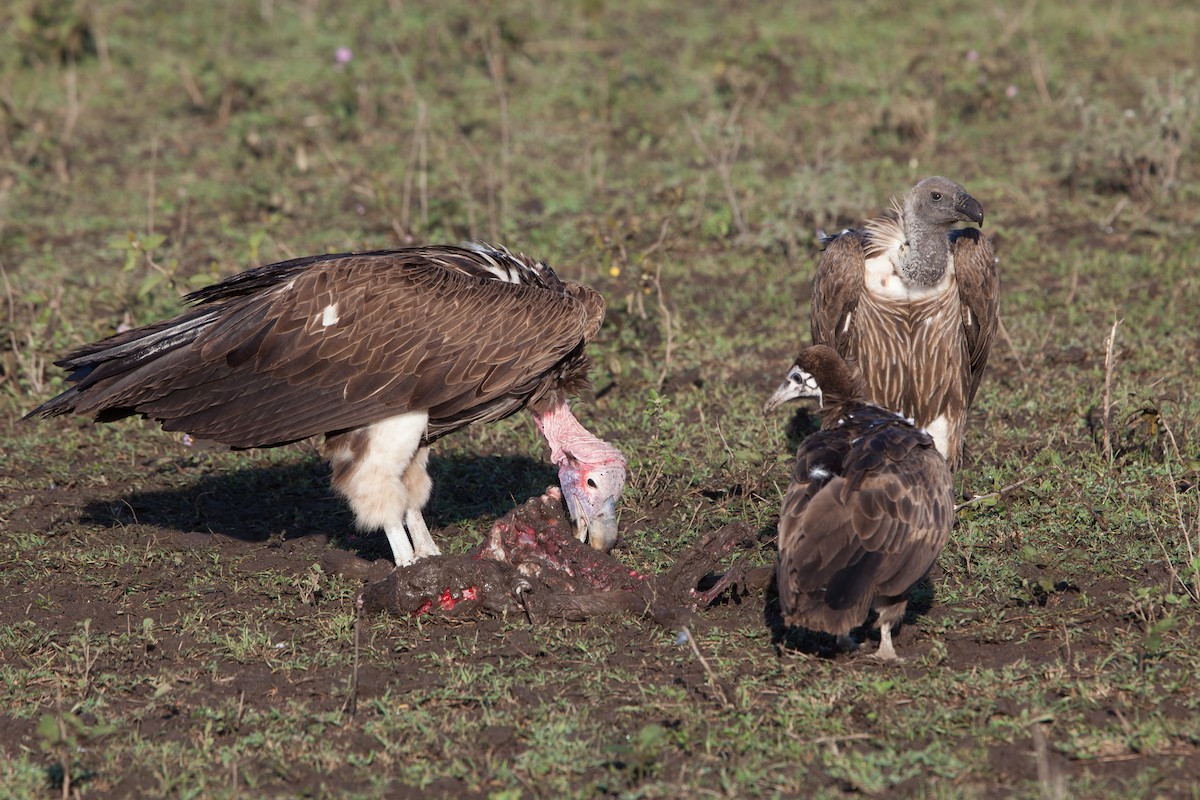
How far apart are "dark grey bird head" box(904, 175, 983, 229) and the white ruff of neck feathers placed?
5.43ft

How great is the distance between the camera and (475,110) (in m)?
11.1

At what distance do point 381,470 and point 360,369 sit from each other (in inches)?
16.5

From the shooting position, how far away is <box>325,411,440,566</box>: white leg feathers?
5.57 meters

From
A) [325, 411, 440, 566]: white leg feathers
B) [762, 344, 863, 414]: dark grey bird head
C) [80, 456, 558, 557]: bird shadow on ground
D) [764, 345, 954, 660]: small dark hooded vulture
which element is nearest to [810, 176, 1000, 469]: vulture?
[762, 344, 863, 414]: dark grey bird head

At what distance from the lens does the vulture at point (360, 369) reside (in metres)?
5.56

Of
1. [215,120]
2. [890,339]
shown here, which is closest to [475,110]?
[215,120]

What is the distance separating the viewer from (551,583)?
5.22m

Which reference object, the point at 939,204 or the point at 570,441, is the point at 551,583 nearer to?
the point at 570,441

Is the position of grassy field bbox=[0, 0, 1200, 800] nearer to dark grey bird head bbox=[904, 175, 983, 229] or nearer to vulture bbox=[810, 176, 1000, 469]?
vulture bbox=[810, 176, 1000, 469]

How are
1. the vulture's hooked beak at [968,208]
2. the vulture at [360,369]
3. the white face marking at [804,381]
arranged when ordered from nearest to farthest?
the white face marking at [804,381], the vulture at [360,369], the vulture's hooked beak at [968,208]

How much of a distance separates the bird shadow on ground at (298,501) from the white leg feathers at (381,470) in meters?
0.50

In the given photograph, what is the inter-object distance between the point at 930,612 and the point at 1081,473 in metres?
1.50

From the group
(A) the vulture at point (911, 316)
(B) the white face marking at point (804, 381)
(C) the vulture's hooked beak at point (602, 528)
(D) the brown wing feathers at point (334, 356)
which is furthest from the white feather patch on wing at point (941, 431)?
(D) the brown wing feathers at point (334, 356)

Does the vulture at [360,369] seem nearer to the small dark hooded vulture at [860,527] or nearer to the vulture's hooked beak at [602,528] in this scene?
the vulture's hooked beak at [602,528]
